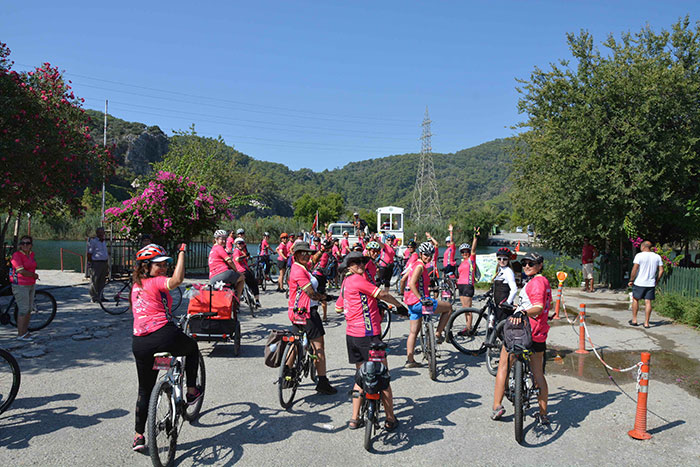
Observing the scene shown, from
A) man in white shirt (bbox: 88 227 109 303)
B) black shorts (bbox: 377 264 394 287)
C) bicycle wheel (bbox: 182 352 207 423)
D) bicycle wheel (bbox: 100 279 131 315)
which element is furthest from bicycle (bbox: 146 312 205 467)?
man in white shirt (bbox: 88 227 109 303)

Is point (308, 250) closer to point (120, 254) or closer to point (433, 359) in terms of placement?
point (433, 359)

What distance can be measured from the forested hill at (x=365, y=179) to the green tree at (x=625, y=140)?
10636cm

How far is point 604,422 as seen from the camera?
5.43 meters

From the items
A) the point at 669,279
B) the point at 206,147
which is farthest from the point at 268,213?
the point at 669,279

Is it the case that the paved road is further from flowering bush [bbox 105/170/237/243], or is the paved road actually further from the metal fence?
flowering bush [bbox 105/170/237/243]

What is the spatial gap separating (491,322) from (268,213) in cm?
12345

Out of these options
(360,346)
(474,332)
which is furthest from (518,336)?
(474,332)

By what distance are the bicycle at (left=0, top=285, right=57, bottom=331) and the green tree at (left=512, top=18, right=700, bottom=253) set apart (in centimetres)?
1481

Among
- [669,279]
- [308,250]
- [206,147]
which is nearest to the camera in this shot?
[308,250]

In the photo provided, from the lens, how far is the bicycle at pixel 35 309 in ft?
28.8

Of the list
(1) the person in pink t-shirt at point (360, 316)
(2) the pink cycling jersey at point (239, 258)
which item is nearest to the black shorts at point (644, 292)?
(1) the person in pink t-shirt at point (360, 316)

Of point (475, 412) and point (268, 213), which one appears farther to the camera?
point (268, 213)

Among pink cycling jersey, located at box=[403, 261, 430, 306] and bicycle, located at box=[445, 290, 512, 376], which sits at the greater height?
pink cycling jersey, located at box=[403, 261, 430, 306]

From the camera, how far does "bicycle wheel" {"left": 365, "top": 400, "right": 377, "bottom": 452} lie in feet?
14.8
